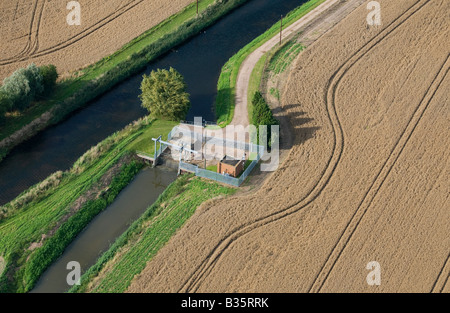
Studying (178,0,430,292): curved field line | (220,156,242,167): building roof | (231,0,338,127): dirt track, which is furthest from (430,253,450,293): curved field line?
(231,0,338,127): dirt track

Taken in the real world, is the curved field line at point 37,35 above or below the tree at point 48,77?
above

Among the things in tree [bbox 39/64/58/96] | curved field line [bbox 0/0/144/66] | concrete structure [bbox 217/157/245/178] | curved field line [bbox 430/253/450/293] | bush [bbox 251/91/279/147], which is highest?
curved field line [bbox 0/0/144/66]

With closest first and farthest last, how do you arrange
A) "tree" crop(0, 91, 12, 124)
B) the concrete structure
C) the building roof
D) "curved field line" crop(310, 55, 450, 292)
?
"curved field line" crop(310, 55, 450, 292), the concrete structure, the building roof, "tree" crop(0, 91, 12, 124)

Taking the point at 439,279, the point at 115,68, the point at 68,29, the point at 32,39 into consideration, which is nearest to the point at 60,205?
the point at 115,68

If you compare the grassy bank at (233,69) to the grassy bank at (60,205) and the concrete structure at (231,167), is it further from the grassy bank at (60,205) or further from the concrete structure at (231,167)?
the concrete structure at (231,167)

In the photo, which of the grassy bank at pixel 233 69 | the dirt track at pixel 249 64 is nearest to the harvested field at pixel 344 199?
the dirt track at pixel 249 64

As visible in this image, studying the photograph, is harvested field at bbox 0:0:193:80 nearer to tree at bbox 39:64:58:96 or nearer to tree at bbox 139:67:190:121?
tree at bbox 39:64:58:96
